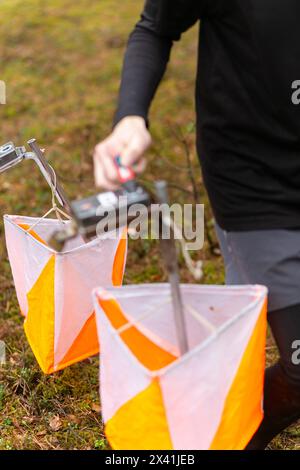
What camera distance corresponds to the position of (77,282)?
1848 millimetres

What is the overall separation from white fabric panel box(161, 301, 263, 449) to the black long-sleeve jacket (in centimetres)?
24

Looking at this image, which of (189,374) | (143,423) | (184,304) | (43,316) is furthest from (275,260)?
(43,316)

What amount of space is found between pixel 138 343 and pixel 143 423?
260 mm

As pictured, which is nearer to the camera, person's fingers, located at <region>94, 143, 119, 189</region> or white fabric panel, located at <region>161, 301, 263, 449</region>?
person's fingers, located at <region>94, 143, 119, 189</region>

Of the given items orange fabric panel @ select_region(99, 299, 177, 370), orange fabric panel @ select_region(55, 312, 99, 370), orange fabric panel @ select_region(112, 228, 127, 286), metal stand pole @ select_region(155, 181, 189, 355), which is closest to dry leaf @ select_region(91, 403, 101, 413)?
orange fabric panel @ select_region(55, 312, 99, 370)

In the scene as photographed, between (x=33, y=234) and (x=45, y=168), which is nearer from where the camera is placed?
(x=45, y=168)

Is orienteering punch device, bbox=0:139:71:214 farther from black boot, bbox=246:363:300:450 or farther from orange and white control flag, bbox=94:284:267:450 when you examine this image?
black boot, bbox=246:363:300:450

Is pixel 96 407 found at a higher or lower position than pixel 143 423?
lower

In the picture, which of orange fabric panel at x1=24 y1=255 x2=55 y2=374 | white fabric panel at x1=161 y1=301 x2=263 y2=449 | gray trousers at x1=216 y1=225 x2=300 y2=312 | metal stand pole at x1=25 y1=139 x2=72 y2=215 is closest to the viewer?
white fabric panel at x1=161 y1=301 x2=263 y2=449

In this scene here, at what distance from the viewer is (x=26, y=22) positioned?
19.8 feet

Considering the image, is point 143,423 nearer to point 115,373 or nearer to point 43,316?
point 115,373

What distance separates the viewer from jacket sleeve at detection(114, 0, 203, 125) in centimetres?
134

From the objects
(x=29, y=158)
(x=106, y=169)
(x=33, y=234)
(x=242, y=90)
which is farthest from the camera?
(x=33, y=234)

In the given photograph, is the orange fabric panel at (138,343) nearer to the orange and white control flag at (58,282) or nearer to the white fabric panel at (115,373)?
the white fabric panel at (115,373)
